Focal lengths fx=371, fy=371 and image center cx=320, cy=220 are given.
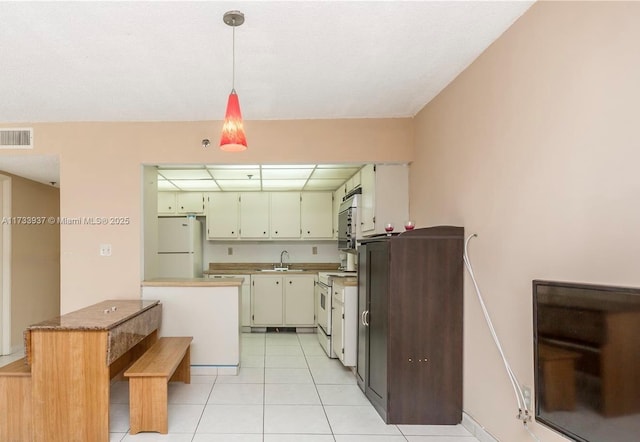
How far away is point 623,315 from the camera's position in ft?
3.94

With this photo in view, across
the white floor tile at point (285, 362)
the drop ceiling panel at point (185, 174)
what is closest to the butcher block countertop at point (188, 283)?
the white floor tile at point (285, 362)

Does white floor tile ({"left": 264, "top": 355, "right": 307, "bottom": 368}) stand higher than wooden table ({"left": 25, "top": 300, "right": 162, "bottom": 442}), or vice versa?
wooden table ({"left": 25, "top": 300, "right": 162, "bottom": 442})

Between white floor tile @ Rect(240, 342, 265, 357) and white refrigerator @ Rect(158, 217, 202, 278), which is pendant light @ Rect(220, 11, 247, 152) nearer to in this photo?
white floor tile @ Rect(240, 342, 265, 357)

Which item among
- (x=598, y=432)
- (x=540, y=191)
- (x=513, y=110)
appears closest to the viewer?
(x=598, y=432)

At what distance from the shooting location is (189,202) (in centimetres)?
619

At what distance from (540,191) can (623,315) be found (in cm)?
87

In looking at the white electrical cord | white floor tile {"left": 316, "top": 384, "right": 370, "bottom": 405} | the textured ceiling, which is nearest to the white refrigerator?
the textured ceiling

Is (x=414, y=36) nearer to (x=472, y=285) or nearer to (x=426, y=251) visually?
(x=426, y=251)

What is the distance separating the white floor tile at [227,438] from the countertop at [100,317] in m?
0.97

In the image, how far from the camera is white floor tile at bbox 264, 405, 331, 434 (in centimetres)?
268

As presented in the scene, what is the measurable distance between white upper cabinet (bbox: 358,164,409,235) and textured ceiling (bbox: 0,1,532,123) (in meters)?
0.66

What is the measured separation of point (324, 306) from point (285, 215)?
6.35 ft

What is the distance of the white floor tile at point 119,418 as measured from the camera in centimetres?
269

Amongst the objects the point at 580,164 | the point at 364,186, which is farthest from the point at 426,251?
the point at 364,186
